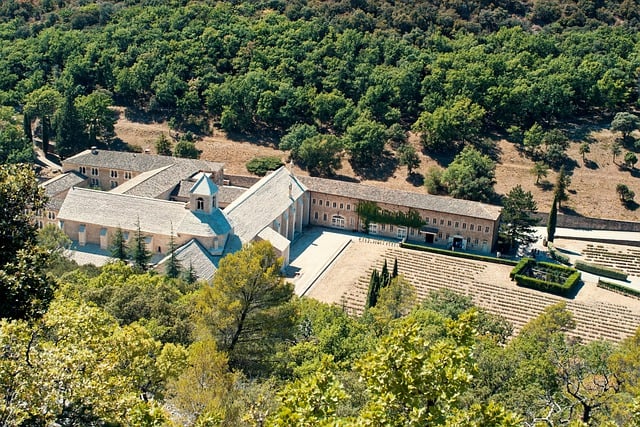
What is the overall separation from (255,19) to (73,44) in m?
23.1

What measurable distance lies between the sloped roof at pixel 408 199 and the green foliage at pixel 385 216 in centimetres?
60

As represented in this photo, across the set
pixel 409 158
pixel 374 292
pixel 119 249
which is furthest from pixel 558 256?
pixel 119 249

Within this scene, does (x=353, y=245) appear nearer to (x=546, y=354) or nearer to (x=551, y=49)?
(x=546, y=354)

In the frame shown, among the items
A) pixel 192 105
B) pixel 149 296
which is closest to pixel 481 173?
pixel 192 105

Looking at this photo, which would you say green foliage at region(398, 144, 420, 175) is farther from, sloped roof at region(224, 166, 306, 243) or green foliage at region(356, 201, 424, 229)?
sloped roof at region(224, 166, 306, 243)

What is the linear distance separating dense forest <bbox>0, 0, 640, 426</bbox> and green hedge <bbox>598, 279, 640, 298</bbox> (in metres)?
12.1

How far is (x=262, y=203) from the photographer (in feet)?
188

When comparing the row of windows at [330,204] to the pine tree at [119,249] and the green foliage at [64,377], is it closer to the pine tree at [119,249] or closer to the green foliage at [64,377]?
the pine tree at [119,249]

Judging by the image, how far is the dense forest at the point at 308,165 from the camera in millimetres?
15273

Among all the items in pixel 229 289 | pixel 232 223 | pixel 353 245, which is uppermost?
pixel 229 289

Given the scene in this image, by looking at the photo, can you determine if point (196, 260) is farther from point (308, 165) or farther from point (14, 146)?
point (14, 146)

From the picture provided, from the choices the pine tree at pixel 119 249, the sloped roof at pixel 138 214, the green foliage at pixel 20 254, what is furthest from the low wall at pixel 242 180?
the green foliage at pixel 20 254

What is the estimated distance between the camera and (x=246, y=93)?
8038cm

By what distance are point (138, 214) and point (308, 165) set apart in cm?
2329
